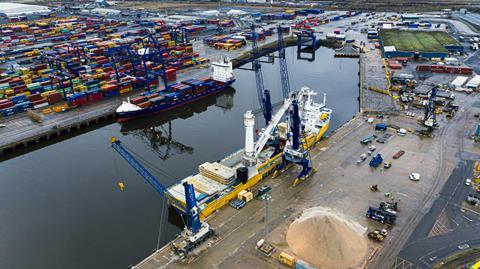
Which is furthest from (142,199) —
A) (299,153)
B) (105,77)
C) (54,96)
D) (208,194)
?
(105,77)

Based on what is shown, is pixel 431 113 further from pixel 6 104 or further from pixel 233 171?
pixel 6 104

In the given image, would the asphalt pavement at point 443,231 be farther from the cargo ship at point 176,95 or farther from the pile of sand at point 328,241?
the cargo ship at point 176,95

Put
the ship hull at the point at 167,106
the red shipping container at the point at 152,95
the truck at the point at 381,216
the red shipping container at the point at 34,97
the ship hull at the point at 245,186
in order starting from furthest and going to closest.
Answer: the red shipping container at the point at 152,95, the red shipping container at the point at 34,97, the ship hull at the point at 167,106, the ship hull at the point at 245,186, the truck at the point at 381,216

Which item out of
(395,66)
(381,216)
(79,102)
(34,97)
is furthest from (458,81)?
(34,97)

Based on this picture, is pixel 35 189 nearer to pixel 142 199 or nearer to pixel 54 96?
pixel 142 199

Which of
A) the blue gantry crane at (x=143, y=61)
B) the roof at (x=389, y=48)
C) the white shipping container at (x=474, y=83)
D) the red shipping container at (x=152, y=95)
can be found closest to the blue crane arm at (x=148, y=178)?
the red shipping container at (x=152, y=95)

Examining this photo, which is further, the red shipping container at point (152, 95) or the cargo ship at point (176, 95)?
the red shipping container at point (152, 95)
